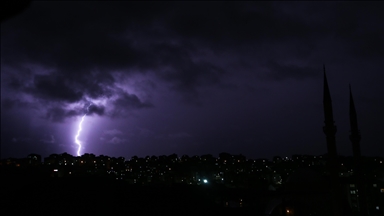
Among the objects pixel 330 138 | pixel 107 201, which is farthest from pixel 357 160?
pixel 107 201

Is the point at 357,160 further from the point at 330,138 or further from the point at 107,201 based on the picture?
the point at 107,201

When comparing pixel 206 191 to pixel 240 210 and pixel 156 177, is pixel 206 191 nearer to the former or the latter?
pixel 240 210

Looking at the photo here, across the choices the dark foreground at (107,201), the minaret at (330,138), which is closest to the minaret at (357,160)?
the minaret at (330,138)

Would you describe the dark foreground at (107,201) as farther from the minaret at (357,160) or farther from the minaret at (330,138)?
the minaret at (357,160)

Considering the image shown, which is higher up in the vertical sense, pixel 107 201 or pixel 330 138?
pixel 330 138

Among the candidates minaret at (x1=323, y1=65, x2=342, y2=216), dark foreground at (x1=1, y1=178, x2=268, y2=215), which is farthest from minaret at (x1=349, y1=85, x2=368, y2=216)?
dark foreground at (x1=1, y1=178, x2=268, y2=215)

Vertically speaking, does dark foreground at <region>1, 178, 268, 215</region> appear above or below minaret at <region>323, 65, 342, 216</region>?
below

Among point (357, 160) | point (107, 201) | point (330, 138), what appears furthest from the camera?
point (357, 160)

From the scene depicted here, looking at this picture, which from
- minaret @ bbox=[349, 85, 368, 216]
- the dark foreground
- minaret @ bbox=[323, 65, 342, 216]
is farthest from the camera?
minaret @ bbox=[349, 85, 368, 216]

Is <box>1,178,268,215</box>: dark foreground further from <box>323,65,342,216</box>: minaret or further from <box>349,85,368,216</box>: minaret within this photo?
→ <box>349,85,368,216</box>: minaret

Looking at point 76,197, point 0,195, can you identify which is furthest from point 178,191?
point 0,195
